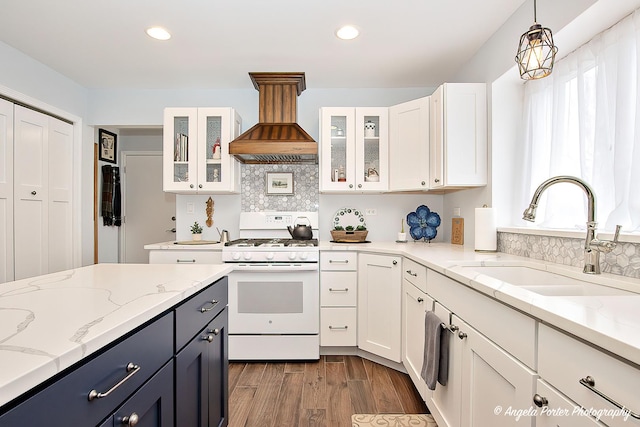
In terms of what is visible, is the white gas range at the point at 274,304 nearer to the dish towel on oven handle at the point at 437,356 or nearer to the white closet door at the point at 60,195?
the dish towel on oven handle at the point at 437,356

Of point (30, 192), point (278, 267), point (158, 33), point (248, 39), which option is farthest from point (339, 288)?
point (30, 192)

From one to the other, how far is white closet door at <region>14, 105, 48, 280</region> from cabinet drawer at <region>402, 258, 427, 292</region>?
10.1ft

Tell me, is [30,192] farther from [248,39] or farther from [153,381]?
[153,381]

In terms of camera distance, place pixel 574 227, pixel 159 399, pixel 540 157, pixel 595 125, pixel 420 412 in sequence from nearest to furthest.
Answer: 1. pixel 159 399
2. pixel 595 125
3. pixel 574 227
4. pixel 420 412
5. pixel 540 157

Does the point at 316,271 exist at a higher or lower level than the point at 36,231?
lower

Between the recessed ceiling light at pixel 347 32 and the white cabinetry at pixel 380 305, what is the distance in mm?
1600

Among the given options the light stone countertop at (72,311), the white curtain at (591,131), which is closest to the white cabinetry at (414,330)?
the white curtain at (591,131)

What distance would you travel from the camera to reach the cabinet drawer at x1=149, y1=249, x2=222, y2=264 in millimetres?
2914

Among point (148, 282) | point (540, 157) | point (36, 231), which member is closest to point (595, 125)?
point (540, 157)

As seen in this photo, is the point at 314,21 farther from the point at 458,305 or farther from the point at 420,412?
the point at 420,412

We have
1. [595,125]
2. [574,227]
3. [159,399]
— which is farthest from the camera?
[574,227]

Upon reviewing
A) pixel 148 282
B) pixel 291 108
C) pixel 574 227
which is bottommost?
pixel 148 282

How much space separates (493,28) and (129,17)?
2390 mm

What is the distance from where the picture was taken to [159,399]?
3.34 ft
